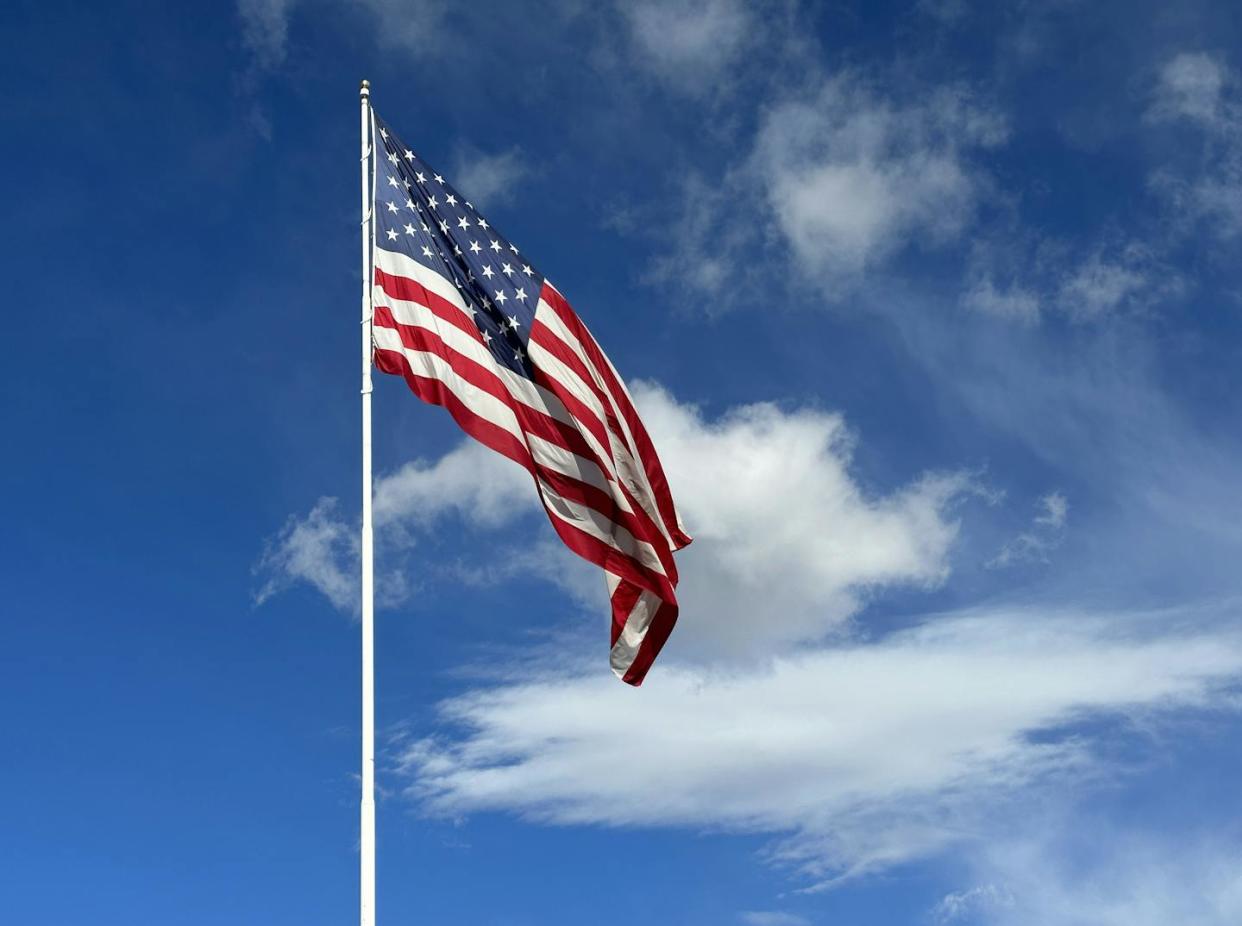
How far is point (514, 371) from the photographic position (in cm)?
3031

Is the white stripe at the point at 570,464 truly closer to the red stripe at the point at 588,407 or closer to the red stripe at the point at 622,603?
the red stripe at the point at 588,407

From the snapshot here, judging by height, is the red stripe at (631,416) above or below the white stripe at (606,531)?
above

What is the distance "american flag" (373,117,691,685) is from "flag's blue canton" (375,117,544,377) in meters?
0.03

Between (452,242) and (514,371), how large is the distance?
10.1 feet

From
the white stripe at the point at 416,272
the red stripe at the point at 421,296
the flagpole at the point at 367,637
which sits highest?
the white stripe at the point at 416,272

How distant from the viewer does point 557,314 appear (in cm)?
3206

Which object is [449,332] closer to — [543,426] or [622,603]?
[543,426]

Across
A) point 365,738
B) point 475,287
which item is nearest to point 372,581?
point 365,738

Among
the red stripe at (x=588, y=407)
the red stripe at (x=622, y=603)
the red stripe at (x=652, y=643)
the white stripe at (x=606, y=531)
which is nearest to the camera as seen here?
the white stripe at (x=606, y=531)

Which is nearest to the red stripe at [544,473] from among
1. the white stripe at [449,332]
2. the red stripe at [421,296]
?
the white stripe at [449,332]

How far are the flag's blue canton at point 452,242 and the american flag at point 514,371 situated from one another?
3 centimetres

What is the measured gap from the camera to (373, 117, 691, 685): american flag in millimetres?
28984

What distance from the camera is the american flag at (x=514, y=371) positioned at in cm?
2898

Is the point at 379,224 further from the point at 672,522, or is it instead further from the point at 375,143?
the point at 672,522
